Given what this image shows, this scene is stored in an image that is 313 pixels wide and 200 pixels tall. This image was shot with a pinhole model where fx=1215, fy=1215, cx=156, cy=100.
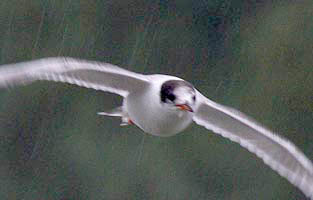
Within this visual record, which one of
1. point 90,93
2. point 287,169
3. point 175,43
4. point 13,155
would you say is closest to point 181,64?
point 175,43

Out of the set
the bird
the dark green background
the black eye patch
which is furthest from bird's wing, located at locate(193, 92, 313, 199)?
the dark green background

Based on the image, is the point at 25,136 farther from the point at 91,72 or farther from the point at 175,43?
the point at 91,72

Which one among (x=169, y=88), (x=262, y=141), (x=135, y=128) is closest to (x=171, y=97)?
(x=169, y=88)

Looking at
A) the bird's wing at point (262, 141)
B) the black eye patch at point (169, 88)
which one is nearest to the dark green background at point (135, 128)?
the bird's wing at point (262, 141)

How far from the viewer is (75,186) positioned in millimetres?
11156

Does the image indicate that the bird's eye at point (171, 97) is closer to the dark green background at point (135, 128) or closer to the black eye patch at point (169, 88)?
the black eye patch at point (169, 88)

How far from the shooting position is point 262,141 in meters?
5.76

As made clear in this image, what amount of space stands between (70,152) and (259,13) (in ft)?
8.17

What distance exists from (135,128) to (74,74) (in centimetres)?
570

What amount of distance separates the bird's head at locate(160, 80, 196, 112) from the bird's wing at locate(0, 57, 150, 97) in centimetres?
18

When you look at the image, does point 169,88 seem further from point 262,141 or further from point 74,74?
point 262,141

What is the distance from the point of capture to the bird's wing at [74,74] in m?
4.87

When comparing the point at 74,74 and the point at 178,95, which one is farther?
the point at 74,74

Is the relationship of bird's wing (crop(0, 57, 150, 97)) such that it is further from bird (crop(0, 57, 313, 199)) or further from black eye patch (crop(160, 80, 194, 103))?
black eye patch (crop(160, 80, 194, 103))
